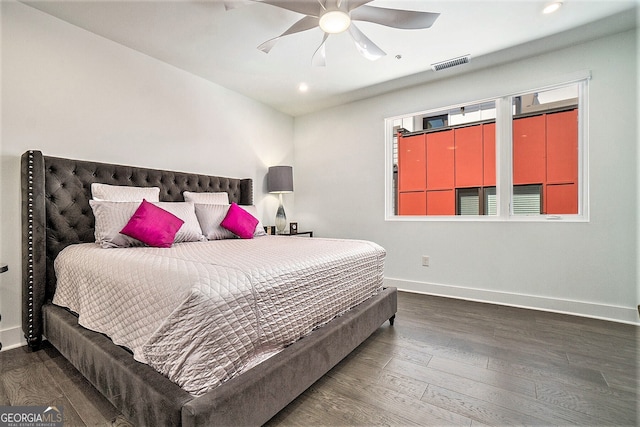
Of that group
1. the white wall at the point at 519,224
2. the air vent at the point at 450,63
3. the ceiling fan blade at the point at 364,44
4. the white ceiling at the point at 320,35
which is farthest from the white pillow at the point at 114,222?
the air vent at the point at 450,63

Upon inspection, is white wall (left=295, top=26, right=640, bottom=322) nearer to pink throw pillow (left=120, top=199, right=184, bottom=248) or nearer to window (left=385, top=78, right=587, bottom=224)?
window (left=385, top=78, right=587, bottom=224)

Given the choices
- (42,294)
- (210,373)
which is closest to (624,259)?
(210,373)

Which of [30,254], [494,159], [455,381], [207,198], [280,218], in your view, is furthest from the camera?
[280,218]

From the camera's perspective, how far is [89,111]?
2.53 meters

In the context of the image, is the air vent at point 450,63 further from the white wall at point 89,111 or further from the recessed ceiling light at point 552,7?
the white wall at point 89,111

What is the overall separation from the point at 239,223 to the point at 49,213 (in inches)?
57.6

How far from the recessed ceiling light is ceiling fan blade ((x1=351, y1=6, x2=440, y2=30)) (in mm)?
1102

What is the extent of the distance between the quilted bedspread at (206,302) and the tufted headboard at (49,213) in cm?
36

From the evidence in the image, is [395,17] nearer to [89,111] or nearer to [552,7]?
[552,7]

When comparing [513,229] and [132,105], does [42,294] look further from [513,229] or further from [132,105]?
[513,229]

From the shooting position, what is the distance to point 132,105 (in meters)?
2.81

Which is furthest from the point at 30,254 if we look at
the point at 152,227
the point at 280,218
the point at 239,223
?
the point at 280,218

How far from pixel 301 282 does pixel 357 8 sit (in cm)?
181

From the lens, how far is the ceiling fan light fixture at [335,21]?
1.87 metres
